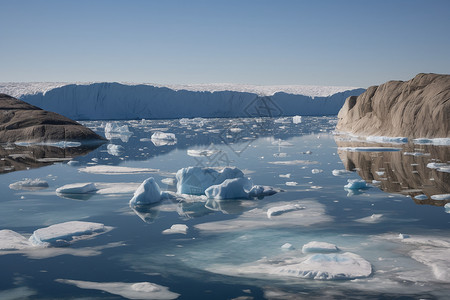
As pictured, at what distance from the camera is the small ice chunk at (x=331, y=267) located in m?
3.93

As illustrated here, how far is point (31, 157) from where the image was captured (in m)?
14.4

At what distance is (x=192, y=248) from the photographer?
190 inches

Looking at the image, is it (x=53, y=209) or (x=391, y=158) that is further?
(x=391, y=158)

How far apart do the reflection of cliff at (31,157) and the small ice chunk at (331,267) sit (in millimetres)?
9358

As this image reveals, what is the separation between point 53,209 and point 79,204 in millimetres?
469

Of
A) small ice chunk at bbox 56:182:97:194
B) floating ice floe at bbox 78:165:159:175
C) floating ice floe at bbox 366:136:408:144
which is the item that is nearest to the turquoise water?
small ice chunk at bbox 56:182:97:194

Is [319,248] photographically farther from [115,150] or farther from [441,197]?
[115,150]

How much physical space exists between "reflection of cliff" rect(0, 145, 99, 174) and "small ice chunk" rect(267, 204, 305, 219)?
7.70m

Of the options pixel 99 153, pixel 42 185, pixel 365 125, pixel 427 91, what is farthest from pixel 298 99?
pixel 42 185

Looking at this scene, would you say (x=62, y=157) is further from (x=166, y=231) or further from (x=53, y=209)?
(x=166, y=231)

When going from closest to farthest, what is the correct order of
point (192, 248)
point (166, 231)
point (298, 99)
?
1. point (192, 248)
2. point (166, 231)
3. point (298, 99)

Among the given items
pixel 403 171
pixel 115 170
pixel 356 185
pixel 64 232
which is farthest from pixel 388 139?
pixel 64 232

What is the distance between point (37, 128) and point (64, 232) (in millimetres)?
16391

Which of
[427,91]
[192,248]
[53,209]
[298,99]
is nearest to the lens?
[192,248]
